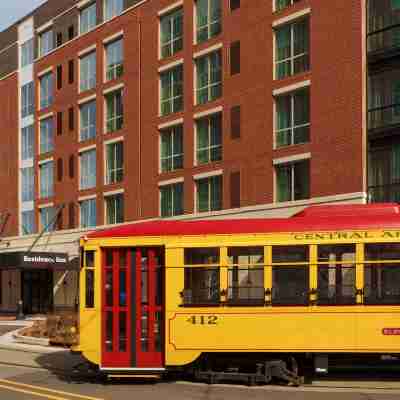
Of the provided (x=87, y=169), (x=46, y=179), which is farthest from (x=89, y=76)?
(x=46, y=179)

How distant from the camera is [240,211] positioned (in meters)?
34.0

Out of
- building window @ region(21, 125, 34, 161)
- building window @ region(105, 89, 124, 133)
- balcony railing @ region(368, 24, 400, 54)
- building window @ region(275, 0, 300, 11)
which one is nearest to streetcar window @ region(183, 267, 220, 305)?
balcony railing @ region(368, 24, 400, 54)

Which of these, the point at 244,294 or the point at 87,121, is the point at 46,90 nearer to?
the point at 87,121

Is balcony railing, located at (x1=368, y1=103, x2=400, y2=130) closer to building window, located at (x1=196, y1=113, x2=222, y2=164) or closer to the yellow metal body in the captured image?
building window, located at (x1=196, y1=113, x2=222, y2=164)

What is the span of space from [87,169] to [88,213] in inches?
119

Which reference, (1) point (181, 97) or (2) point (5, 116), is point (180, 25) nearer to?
(1) point (181, 97)

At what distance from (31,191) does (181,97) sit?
19.0m

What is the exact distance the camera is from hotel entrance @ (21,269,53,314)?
162ft

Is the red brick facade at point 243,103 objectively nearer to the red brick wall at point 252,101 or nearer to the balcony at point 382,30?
the red brick wall at point 252,101

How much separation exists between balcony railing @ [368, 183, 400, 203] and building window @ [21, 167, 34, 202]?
3098 centimetres

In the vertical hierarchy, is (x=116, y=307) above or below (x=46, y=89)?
below

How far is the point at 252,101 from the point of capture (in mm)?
34062

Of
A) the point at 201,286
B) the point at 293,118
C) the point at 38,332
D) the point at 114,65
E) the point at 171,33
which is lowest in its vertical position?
the point at 38,332

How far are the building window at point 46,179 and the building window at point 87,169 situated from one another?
413 centimetres
